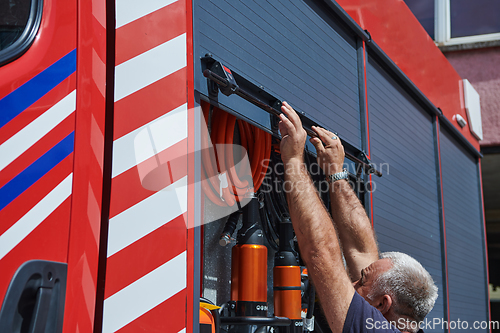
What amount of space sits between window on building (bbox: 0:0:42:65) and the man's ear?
55.1 inches

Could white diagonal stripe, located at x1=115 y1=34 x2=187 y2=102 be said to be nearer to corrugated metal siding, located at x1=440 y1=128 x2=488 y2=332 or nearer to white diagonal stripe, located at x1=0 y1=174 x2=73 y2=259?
white diagonal stripe, located at x1=0 y1=174 x2=73 y2=259

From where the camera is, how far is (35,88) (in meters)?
1.04

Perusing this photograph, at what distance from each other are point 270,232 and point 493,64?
509 cm

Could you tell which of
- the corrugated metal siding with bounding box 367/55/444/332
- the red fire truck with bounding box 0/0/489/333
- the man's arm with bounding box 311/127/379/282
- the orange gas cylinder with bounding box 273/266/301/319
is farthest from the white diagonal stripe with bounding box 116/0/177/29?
the corrugated metal siding with bounding box 367/55/444/332

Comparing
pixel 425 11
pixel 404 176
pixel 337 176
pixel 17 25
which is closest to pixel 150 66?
pixel 17 25

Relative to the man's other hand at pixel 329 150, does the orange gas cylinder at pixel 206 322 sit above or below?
below

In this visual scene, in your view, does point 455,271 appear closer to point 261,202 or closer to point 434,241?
point 434,241

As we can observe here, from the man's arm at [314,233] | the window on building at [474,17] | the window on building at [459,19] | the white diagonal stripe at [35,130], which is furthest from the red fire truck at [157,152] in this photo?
the window on building at [474,17]

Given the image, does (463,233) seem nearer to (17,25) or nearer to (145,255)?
(145,255)

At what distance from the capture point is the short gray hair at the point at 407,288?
5.78ft

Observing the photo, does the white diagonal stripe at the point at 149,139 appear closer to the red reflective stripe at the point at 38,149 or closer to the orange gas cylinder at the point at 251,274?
the red reflective stripe at the point at 38,149

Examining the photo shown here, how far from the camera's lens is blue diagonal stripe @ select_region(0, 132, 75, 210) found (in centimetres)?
97

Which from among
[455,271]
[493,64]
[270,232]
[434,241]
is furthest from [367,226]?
[493,64]

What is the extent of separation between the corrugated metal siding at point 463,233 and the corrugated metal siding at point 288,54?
1.61 meters
